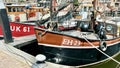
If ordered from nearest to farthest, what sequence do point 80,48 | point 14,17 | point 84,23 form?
point 80,48 → point 84,23 → point 14,17

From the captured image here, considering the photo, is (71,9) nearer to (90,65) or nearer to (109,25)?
(109,25)

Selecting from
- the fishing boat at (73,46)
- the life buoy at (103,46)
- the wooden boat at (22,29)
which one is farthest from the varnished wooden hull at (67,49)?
the wooden boat at (22,29)

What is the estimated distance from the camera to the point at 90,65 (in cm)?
1045

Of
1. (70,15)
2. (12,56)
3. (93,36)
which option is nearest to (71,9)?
(70,15)

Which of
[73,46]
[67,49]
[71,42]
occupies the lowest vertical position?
[67,49]

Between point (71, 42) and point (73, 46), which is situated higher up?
point (71, 42)

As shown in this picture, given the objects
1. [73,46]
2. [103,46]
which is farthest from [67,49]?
[103,46]

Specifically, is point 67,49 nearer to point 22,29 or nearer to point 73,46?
point 73,46

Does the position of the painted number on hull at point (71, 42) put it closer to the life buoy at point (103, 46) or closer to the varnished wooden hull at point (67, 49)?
the varnished wooden hull at point (67, 49)

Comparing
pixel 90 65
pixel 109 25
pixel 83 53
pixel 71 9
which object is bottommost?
pixel 90 65

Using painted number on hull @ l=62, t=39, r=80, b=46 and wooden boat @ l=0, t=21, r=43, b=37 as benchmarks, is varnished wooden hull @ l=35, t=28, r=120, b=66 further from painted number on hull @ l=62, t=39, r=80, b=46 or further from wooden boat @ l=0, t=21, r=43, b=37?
wooden boat @ l=0, t=21, r=43, b=37

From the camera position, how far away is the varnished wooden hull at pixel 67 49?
9.72m

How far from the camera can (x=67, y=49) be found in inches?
387

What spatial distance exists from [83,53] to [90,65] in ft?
2.73
